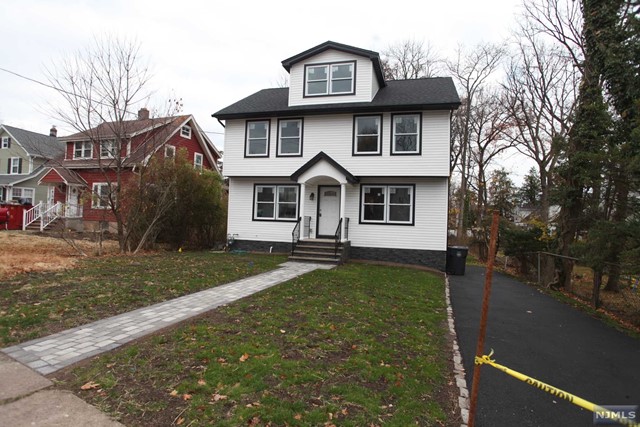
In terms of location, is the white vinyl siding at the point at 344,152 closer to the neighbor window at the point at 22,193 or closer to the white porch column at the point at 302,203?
the white porch column at the point at 302,203

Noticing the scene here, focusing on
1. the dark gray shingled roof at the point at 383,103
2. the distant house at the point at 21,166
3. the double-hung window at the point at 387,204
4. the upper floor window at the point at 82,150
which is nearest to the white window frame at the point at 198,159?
the upper floor window at the point at 82,150

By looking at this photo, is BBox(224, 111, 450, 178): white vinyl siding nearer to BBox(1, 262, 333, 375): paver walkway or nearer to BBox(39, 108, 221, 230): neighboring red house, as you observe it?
BBox(39, 108, 221, 230): neighboring red house

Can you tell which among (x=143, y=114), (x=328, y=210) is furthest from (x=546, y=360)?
(x=143, y=114)

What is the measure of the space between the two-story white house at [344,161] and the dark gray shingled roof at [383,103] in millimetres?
44

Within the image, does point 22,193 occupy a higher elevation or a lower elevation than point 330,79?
lower

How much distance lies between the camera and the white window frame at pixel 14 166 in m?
30.5

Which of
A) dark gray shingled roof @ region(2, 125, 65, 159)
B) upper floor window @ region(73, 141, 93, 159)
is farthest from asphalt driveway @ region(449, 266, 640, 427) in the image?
dark gray shingled roof @ region(2, 125, 65, 159)

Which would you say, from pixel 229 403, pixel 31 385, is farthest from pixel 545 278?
→ pixel 31 385

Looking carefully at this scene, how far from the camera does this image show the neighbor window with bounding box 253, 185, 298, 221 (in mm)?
15180

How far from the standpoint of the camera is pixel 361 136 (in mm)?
14250

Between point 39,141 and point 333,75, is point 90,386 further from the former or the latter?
point 39,141

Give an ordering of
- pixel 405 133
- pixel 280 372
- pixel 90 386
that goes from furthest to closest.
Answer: pixel 405 133
pixel 280 372
pixel 90 386

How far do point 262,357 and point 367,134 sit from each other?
11505 millimetres

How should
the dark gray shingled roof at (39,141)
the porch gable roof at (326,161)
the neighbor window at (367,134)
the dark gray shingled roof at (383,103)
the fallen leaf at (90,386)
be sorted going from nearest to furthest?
1. the fallen leaf at (90,386)
2. the dark gray shingled roof at (383,103)
3. the porch gable roof at (326,161)
4. the neighbor window at (367,134)
5. the dark gray shingled roof at (39,141)
